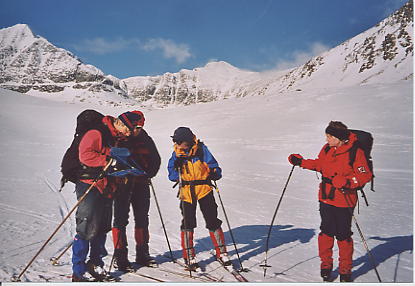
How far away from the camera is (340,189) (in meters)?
2.32

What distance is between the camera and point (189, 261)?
2564 mm

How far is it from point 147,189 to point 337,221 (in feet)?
5.16

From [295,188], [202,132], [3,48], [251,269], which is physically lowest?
[251,269]

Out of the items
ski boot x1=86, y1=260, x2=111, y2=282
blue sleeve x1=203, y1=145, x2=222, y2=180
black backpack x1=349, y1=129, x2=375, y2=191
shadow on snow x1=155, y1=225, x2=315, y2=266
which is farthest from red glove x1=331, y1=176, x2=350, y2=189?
ski boot x1=86, y1=260, x2=111, y2=282

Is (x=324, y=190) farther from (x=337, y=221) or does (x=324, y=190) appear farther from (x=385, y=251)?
(x=385, y=251)

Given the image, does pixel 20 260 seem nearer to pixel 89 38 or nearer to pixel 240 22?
pixel 89 38

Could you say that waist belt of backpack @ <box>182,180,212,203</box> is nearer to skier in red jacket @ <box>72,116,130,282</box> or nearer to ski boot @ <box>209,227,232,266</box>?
ski boot @ <box>209,227,232,266</box>

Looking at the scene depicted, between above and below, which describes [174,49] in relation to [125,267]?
above

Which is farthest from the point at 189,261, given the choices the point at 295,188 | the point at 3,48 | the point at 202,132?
the point at 202,132

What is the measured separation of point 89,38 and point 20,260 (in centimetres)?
331

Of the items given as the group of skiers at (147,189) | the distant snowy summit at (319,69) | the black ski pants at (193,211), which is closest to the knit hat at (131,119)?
the group of skiers at (147,189)

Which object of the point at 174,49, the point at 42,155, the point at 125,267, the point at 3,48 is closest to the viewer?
the point at 125,267

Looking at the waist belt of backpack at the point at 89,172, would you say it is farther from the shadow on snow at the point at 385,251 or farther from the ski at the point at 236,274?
the shadow on snow at the point at 385,251

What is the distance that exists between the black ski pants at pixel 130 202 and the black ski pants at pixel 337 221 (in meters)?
1.47
